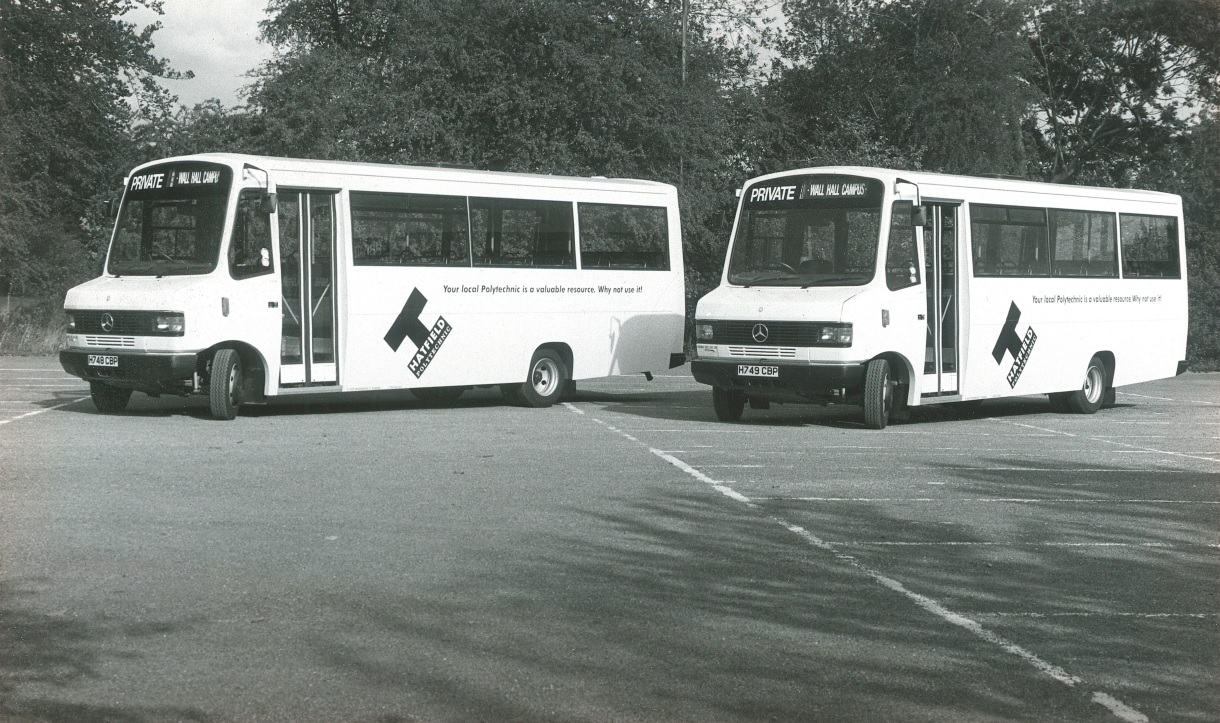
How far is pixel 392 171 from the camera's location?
61.7ft

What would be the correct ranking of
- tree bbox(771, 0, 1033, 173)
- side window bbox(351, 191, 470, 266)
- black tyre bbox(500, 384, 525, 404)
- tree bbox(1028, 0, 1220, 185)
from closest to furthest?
side window bbox(351, 191, 470, 266), black tyre bbox(500, 384, 525, 404), tree bbox(771, 0, 1033, 173), tree bbox(1028, 0, 1220, 185)

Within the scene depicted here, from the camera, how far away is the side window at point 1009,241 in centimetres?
1872

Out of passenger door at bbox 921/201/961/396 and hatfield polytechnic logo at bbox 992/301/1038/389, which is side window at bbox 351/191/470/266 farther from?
hatfield polytechnic logo at bbox 992/301/1038/389

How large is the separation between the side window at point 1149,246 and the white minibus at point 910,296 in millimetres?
310

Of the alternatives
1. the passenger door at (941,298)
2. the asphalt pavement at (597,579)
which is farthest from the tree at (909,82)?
the asphalt pavement at (597,579)

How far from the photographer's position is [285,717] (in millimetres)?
5457

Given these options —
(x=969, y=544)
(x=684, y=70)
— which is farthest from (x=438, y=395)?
(x=684, y=70)

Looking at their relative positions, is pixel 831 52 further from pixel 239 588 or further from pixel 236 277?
pixel 239 588

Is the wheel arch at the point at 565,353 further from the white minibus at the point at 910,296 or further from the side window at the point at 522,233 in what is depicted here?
the white minibus at the point at 910,296

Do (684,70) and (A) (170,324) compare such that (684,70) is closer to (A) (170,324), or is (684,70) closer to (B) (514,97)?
(B) (514,97)

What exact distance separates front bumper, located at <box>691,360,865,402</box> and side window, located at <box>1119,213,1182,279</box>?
6412 mm

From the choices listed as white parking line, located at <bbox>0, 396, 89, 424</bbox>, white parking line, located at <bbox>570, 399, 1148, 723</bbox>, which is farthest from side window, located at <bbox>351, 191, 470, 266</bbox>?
white parking line, located at <bbox>570, 399, 1148, 723</bbox>

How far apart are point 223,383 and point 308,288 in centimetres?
162

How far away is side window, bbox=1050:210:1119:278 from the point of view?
20.0 metres
